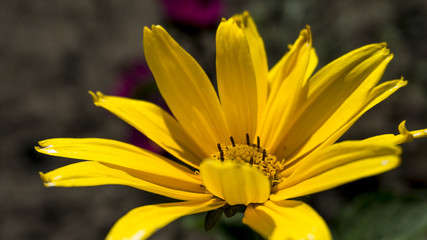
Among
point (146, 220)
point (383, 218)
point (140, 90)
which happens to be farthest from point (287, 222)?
point (140, 90)

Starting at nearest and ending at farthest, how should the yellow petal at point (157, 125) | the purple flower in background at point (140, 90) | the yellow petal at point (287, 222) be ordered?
the yellow petal at point (287, 222) → the yellow petal at point (157, 125) → the purple flower in background at point (140, 90)

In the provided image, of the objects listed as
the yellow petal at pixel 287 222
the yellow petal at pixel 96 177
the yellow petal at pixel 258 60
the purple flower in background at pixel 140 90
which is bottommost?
the purple flower in background at pixel 140 90

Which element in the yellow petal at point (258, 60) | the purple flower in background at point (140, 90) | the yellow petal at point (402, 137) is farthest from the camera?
the purple flower in background at point (140, 90)

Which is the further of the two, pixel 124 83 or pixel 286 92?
pixel 124 83

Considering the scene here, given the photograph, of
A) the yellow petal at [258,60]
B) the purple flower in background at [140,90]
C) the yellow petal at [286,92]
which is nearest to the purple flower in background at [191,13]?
the purple flower in background at [140,90]

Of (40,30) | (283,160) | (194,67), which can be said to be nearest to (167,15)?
(194,67)

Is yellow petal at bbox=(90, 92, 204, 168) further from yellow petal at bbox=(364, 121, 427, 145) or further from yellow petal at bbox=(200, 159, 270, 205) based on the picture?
yellow petal at bbox=(364, 121, 427, 145)

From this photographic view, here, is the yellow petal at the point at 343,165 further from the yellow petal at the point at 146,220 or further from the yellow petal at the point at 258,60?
the yellow petal at the point at 258,60

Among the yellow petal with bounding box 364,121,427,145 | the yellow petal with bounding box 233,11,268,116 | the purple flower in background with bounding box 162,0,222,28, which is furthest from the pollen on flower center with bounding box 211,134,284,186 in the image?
the purple flower in background with bounding box 162,0,222,28

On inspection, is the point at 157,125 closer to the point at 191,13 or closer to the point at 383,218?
the point at 383,218
